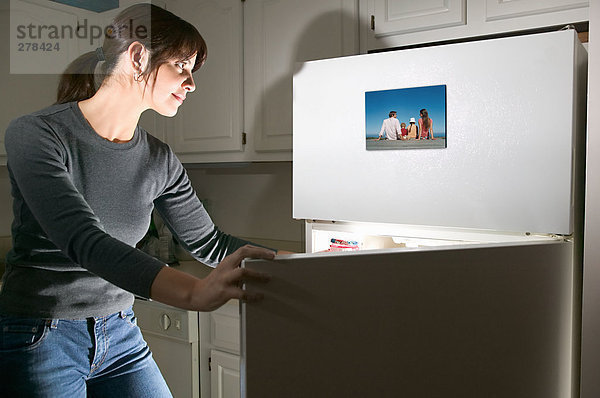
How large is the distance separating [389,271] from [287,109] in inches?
45.3

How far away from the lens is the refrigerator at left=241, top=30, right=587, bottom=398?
0.64 metres

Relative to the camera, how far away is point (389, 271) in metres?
0.67

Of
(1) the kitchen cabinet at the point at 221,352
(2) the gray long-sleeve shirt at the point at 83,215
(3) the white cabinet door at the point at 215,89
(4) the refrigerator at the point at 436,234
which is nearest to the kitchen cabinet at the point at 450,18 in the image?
(4) the refrigerator at the point at 436,234

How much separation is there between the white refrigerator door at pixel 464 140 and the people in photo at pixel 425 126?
1cm

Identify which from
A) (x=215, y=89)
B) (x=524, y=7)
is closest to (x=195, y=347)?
(x=215, y=89)

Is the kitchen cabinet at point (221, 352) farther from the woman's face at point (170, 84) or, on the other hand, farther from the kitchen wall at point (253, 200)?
the woman's face at point (170, 84)

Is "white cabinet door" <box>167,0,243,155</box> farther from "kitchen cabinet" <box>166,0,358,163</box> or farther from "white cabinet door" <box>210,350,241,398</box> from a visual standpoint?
"white cabinet door" <box>210,350,241,398</box>

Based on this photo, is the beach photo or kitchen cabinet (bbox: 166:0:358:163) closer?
the beach photo

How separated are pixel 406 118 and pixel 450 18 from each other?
0.44 meters

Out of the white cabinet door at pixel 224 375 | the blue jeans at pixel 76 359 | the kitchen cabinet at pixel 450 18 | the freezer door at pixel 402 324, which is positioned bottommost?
the white cabinet door at pixel 224 375

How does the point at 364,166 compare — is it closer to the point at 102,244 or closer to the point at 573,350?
the point at 573,350

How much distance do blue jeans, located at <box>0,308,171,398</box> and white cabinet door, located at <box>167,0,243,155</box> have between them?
3.41 ft

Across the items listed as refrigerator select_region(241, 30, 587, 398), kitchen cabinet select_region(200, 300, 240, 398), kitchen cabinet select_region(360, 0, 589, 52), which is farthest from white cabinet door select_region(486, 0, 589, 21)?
kitchen cabinet select_region(200, 300, 240, 398)

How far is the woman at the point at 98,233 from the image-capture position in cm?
67
